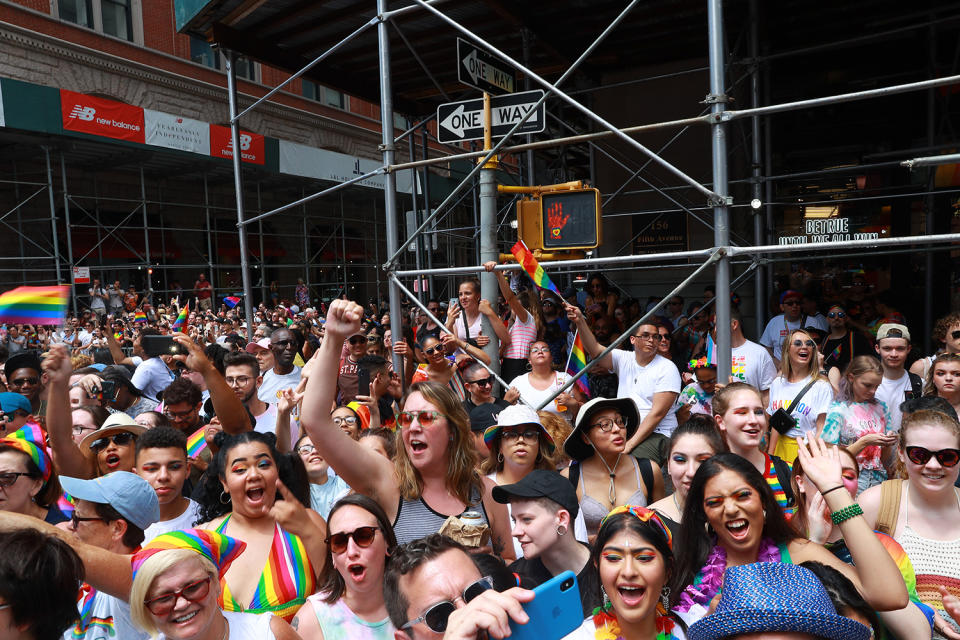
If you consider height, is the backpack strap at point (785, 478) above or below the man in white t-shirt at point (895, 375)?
below

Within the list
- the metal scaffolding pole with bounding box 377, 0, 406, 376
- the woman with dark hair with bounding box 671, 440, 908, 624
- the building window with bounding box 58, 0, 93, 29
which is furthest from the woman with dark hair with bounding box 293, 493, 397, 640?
the building window with bounding box 58, 0, 93, 29

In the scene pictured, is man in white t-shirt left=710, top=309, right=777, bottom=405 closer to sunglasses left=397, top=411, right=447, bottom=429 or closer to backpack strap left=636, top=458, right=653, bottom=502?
backpack strap left=636, top=458, right=653, bottom=502

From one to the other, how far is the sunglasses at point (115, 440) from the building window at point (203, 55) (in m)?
22.4

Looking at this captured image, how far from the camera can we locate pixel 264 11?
22.1 feet

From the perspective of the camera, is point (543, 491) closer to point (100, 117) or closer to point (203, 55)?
point (100, 117)

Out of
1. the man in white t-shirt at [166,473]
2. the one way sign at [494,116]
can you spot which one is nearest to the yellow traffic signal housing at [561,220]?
the one way sign at [494,116]

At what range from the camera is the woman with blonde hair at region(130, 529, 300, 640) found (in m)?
1.97

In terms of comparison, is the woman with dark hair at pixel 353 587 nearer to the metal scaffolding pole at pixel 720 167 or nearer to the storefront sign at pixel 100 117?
the metal scaffolding pole at pixel 720 167

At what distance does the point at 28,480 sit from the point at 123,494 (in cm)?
78

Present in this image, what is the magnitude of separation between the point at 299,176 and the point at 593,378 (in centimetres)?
1520

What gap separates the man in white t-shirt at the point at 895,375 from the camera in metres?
4.40

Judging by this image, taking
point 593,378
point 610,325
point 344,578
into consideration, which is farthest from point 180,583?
point 610,325

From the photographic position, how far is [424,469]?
286cm

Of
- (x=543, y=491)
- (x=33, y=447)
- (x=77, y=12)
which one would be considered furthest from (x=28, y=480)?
(x=77, y=12)
